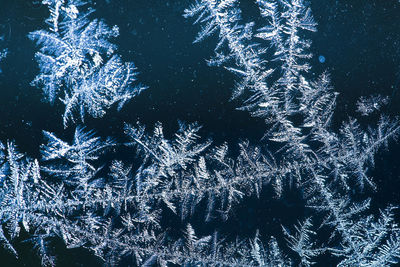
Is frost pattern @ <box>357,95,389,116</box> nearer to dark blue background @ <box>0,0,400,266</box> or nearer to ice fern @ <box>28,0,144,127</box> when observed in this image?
dark blue background @ <box>0,0,400,266</box>

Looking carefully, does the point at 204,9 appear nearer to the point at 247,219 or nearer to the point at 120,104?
the point at 120,104

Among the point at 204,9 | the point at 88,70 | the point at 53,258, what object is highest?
the point at 204,9

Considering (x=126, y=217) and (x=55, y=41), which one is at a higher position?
(x=55, y=41)

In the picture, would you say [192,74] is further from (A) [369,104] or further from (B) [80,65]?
(A) [369,104]

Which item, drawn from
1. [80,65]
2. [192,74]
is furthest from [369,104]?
[80,65]

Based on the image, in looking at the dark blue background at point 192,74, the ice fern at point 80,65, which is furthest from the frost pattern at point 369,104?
the ice fern at point 80,65

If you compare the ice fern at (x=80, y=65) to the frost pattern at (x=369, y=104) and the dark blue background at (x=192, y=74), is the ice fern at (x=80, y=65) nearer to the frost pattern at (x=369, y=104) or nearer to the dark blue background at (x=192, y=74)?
the dark blue background at (x=192, y=74)

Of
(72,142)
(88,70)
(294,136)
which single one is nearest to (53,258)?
(72,142)

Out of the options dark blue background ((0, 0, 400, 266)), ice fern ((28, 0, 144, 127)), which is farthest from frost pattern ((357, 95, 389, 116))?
ice fern ((28, 0, 144, 127))
